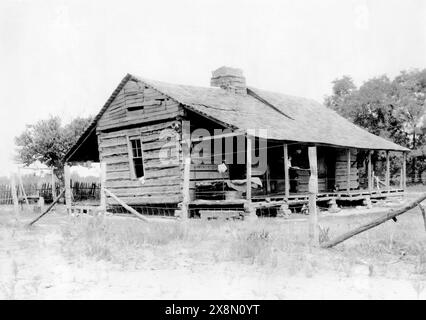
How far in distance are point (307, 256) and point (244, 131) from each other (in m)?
7.29

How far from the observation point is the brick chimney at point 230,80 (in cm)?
2222

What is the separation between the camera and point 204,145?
57.0 feet

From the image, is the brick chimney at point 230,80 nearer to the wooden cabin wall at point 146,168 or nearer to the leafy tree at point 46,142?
the wooden cabin wall at point 146,168

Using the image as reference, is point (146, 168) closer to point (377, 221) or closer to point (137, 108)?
point (137, 108)

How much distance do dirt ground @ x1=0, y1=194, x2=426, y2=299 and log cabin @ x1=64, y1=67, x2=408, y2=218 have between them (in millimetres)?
6009

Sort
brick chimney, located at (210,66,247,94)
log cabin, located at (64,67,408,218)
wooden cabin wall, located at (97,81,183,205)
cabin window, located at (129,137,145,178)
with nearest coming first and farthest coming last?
1. log cabin, located at (64,67,408,218)
2. wooden cabin wall, located at (97,81,183,205)
3. cabin window, located at (129,137,145,178)
4. brick chimney, located at (210,66,247,94)

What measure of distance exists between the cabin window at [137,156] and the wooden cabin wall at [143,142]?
0.21m

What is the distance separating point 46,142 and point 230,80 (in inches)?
588

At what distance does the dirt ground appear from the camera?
584 cm

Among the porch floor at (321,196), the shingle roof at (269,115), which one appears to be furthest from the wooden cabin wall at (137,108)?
the porch floor at (321,196)

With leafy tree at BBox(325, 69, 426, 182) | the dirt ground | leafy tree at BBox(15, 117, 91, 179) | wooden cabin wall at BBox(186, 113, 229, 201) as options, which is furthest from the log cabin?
leafy tree at BBox(325, 69, 426, 182)

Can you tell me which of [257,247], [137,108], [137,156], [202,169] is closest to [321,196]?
[202,169]

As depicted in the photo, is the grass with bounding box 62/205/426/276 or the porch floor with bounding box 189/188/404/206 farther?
the porch floor with bounding box 189/188/404/206

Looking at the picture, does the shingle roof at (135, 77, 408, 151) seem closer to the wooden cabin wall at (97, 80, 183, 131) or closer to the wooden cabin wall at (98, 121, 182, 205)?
the wooden cabin wall at (97, 80, 183, 131)
